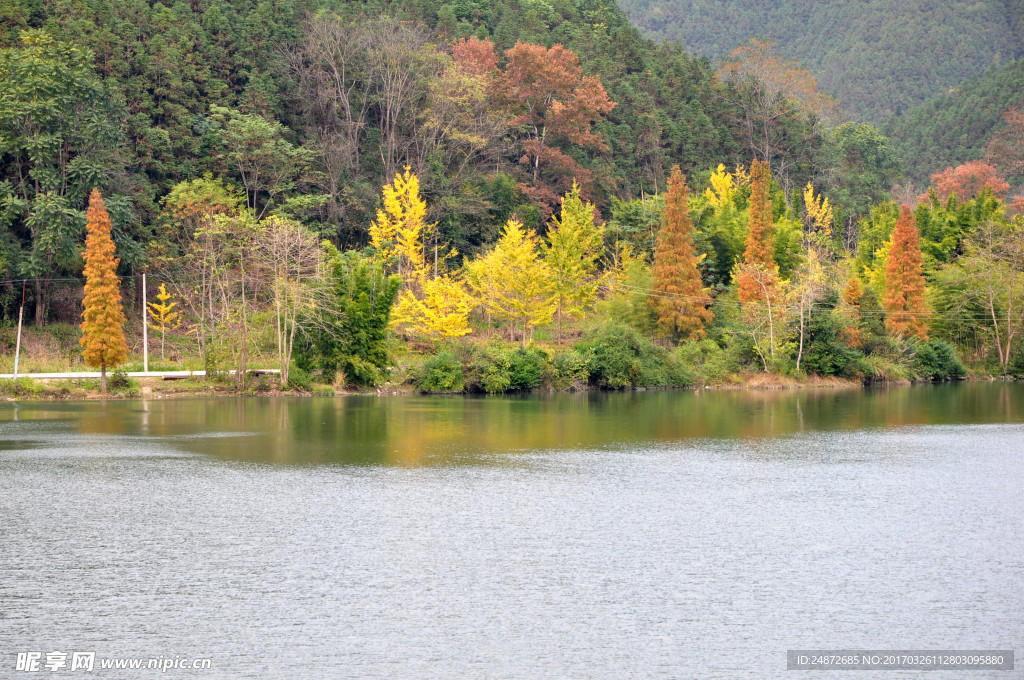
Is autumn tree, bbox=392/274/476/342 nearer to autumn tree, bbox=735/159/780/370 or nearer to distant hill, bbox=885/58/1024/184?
autumn tree, bbox=735/159/780/370

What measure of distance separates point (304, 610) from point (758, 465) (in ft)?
54.2

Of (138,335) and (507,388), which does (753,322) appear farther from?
(138,335)

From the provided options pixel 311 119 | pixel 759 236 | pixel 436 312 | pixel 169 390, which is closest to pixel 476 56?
pixel 311 119

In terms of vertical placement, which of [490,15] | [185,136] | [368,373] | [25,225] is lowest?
[368,373]

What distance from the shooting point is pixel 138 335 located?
57969 mm

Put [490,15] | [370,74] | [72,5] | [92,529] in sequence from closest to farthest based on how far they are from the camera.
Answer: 1. [92,529]
2. [72,5]
3. [370,74]
4. [490,15]

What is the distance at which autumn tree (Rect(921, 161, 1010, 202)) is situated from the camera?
107 meters

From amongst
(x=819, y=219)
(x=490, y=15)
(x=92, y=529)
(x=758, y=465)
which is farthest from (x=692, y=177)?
(x=92, y=529)

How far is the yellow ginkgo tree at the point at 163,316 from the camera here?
2125 inches

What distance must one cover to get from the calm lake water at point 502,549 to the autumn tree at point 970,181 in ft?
263
